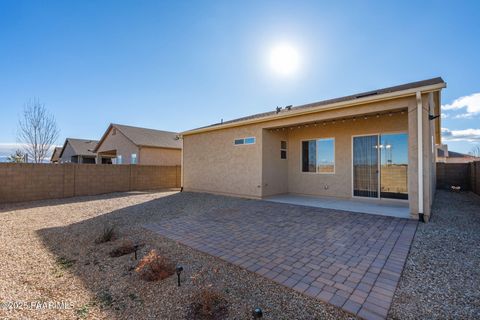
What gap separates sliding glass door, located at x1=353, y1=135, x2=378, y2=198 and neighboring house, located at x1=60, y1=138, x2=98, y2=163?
1067 inches

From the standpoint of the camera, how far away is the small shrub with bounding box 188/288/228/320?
2244 millimetres

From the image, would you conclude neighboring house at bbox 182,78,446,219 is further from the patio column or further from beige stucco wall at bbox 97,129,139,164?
beige stucco wall at bbox 97,129,139,164

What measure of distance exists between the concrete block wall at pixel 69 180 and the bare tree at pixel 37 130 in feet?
29.4

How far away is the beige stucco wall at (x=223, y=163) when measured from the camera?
933 centimetres

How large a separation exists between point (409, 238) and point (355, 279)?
233 cm

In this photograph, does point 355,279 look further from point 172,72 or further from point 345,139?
point 172,72

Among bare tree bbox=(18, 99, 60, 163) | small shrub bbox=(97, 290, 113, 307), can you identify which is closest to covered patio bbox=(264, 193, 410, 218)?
small shrub bbox=(97, 290, 113, 307)

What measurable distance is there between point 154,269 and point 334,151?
7.93 metres

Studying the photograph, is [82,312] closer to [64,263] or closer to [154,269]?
[154,269]

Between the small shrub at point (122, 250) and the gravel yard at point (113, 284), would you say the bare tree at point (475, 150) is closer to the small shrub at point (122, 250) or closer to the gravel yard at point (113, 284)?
the gravel yard at point (113, 284)

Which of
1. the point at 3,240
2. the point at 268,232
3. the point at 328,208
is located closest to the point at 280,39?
the point at 328,208

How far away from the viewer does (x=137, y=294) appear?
2.71 meters

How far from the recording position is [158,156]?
1881cm

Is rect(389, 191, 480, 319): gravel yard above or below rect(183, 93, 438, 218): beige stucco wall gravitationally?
below
